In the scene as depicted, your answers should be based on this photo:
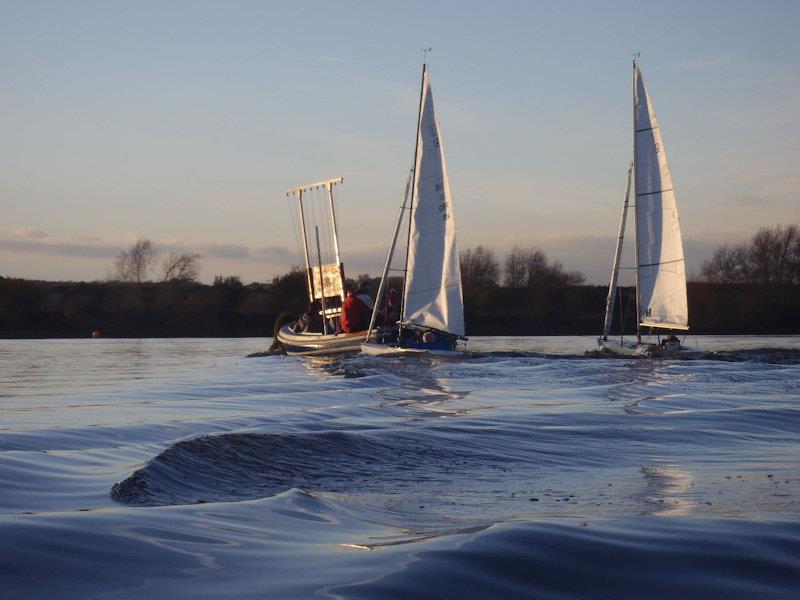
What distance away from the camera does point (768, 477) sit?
280 inches

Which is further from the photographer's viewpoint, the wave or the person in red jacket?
the person in red jacket

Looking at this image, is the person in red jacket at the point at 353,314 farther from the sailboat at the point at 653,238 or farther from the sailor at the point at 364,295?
the sailboat at the point at 653,238

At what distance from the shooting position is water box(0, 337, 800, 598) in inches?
159

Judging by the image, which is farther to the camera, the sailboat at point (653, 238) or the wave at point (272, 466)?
the sailboat at point (653, 238)

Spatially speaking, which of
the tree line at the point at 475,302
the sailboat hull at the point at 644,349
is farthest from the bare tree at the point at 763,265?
the sailboat hull at the point at 644,349

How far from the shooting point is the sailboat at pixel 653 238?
30.3 metres

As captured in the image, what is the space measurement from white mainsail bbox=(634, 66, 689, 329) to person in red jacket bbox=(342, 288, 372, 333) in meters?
8.78

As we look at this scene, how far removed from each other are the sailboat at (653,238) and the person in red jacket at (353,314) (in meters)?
7.16

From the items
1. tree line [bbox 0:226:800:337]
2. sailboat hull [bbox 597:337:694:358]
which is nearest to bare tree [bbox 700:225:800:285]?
tree line [bbox 0:226:800:337]

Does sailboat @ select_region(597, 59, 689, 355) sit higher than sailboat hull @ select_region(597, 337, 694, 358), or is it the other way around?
sailboat @ select_region(597, 59, 689, 355)

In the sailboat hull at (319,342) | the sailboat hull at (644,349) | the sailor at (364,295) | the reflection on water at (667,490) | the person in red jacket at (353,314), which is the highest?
the sailor at (364,295)

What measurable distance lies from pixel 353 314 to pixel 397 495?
21974 millimetres

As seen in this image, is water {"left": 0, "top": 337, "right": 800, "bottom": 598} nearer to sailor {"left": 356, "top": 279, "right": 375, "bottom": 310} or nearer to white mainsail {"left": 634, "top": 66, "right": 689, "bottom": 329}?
sailor {"left": 356, "top": 279, "right": 375, "bottom": 310}

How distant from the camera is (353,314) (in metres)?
28.5
